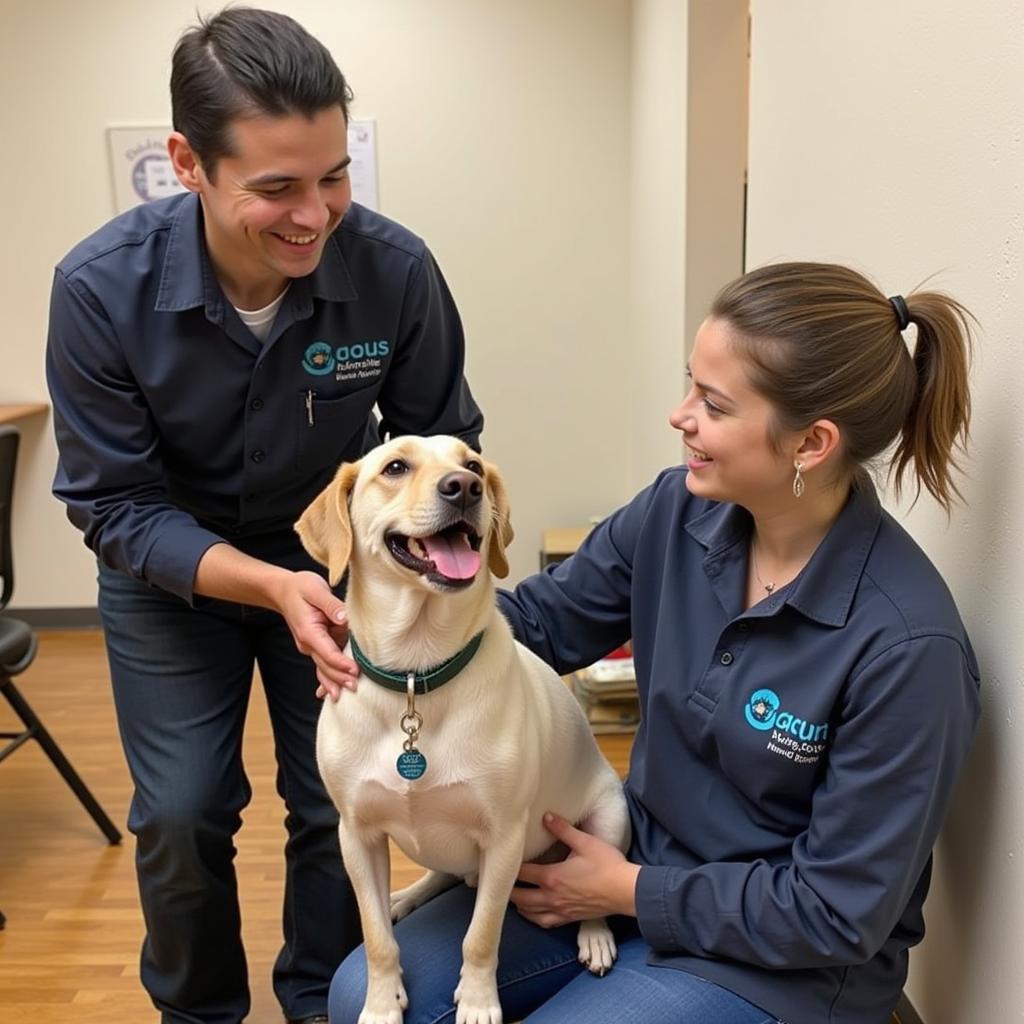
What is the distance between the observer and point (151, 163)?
13.4 ft

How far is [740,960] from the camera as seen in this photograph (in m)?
1.22

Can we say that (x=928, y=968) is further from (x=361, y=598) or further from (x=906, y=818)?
(x=361, y=598)

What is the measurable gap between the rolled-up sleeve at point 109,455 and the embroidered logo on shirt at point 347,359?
0.86ft

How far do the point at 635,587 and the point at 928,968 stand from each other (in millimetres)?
678

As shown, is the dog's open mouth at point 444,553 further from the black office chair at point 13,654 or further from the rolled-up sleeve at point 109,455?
the black office chair at point 13,654

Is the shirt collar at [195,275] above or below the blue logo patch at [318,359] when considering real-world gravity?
above

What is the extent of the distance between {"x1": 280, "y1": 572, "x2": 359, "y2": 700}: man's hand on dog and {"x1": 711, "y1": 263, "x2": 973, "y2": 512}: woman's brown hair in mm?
617

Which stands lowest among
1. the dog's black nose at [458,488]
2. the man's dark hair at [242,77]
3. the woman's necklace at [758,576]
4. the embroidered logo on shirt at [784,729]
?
the embroidered logo on shirt at [784,729]

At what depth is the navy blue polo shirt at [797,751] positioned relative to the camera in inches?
43.8

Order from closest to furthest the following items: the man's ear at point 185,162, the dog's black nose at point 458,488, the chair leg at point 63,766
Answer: the dog's black nose at point 458,488, the man's ear at point 185,162, the chair leg at point 63,766

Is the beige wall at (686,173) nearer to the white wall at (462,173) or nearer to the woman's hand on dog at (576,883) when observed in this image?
the white wall at (462,173)

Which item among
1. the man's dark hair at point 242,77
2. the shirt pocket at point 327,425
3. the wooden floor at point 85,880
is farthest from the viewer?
the wooden floor at point 85,880

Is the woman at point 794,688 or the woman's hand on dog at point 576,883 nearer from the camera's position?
the woman at point 794,688

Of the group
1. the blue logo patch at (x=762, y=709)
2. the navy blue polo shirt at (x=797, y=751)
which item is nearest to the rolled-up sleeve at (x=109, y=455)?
the navy blue polo shirt at (x=797, y=751)
